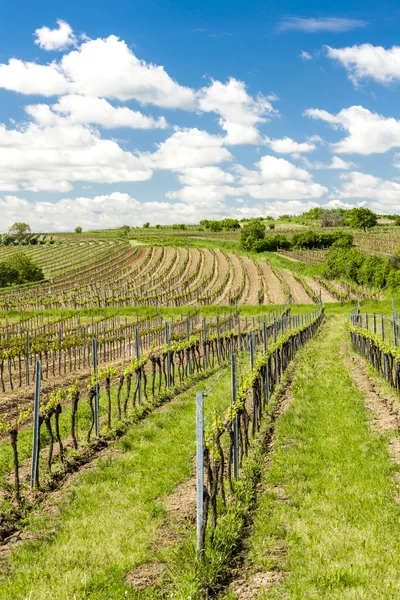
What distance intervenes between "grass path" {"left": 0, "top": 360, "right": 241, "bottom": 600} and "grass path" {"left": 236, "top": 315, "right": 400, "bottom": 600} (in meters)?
1.61

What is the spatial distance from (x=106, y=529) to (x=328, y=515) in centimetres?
339

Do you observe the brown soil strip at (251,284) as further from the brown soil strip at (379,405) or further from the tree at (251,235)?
the brown soil strip at (379,405)

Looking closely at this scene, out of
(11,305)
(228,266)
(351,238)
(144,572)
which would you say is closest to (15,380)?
(144,572)

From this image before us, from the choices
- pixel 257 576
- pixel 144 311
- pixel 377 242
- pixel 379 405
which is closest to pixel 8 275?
pixel 144 311

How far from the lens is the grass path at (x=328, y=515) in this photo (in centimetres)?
629

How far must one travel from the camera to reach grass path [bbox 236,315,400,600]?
20.6 ft

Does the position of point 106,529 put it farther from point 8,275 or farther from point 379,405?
point 8,275

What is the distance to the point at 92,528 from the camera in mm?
7828

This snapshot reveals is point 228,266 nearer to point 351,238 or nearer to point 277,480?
point 351,238

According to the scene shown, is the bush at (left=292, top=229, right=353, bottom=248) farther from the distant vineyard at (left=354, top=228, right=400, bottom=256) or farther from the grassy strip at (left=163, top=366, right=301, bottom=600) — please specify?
the grassy strip at (left=163, top=366, right=301, bottom=600)

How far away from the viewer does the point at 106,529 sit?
7.82 metres

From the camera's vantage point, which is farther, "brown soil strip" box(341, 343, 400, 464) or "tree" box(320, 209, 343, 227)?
"tree" box(320, 209, 343, 227)

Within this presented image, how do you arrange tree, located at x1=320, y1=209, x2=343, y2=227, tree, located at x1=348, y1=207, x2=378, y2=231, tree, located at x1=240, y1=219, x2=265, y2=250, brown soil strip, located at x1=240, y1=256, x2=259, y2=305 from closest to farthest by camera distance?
1. brown soil strip, located at x1=240, y1=256, x2=259, y2=305
2. tree, located at x1=240, y1=219, x2=265, y2=250
3. tree, located at x1=348, y1=207, x2=378, y2=231
4. tree, located at x1=320, y1=209, x2=343, y2=227

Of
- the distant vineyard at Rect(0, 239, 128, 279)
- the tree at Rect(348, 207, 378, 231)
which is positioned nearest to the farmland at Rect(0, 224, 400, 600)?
the distant vineyard at Rect(0, 239, 128, 279)
